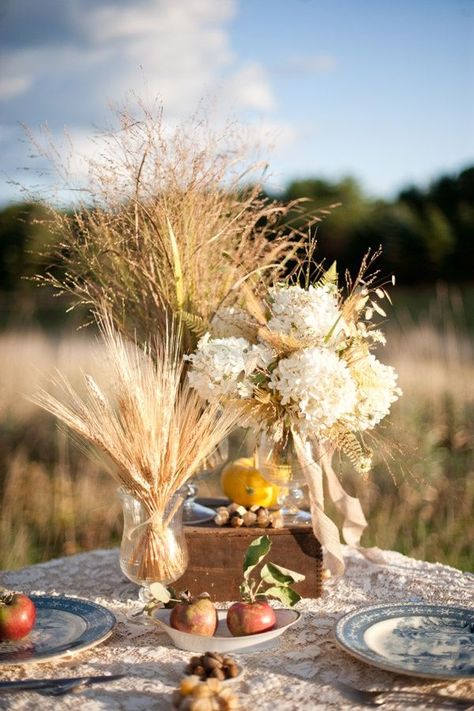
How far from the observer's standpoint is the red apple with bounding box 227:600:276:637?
5.48ft

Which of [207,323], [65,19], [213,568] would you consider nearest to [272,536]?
[213,568]

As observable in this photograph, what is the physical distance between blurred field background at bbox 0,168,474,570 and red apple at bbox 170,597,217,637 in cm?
199

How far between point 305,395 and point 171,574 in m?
0.51

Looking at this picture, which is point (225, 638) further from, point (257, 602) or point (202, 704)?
point (202, 704)

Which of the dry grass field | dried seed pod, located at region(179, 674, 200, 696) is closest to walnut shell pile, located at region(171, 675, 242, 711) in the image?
dried seed pod, located at region(179, 674, 200, 696)

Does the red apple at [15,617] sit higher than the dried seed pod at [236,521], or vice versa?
the dried seed pod at [236,521]

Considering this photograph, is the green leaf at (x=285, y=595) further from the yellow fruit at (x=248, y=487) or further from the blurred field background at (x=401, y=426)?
the blurred field background at (x=401, y=426)

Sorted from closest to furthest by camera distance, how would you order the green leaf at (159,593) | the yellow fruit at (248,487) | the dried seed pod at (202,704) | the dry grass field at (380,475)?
1. the dried seed pod at (202,704)
2. the green leaf at (159,593)
3. the yellow fruit at (248,487)
4. the dry grass field at (380,475)

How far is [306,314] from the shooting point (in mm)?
2010

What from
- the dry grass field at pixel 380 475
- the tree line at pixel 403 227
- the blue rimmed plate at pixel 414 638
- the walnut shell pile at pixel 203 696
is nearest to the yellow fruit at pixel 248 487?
the blue rimmed plate at pixel 414 638

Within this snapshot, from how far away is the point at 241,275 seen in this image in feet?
7.79

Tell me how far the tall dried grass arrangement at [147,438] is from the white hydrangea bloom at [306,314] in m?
0.28

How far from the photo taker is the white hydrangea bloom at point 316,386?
1.91 meters

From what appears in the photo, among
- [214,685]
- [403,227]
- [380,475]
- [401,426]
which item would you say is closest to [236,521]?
[214,685]
